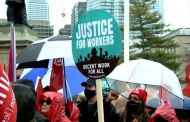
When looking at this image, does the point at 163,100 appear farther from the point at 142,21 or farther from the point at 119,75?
the point at 142,21

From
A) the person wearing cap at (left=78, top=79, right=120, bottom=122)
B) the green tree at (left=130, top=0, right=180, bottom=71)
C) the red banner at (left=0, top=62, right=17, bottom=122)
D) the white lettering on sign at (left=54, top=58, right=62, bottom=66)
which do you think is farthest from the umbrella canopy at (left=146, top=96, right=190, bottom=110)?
the green tree at (left=130, top=0, right=180, bottom=71)

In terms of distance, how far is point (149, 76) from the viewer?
11.4ft

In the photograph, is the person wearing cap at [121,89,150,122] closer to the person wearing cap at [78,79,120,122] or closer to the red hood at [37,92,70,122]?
the person wearing cap at [78,79,120,122]

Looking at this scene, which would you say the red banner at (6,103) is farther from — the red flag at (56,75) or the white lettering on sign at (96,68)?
the red flag at (56,75)

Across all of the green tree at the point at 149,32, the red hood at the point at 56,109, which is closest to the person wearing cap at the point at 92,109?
the red hood at the point at 56,109

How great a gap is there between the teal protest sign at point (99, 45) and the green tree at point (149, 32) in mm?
22590

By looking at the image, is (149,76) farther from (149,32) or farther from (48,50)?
(149,32)

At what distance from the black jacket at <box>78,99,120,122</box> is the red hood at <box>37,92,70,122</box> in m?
0.50

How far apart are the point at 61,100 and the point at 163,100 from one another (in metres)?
1.18

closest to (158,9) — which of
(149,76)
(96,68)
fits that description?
(149,76)

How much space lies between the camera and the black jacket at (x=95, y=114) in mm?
3805

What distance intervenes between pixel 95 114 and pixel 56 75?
1362 mm

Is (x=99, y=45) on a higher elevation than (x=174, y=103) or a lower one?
higher

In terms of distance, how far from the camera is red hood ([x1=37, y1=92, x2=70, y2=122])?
3.50 meters
